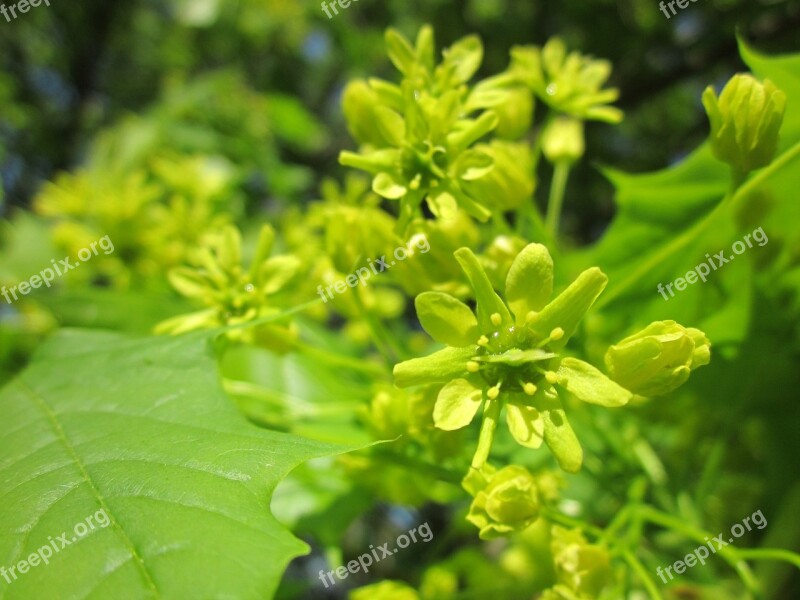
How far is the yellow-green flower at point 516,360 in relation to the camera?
854 millimetres

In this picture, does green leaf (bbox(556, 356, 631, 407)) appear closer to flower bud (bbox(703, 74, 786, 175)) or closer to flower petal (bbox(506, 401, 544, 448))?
flower petal (bbox(506, 401, 544, 448))

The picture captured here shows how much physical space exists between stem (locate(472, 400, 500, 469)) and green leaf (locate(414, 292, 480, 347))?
0.09 meters

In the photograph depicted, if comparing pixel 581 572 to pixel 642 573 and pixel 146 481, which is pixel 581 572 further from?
pixel 146 481

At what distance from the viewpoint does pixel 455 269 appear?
1081 mm

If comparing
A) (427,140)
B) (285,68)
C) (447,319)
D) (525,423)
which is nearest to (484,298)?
(447,319)

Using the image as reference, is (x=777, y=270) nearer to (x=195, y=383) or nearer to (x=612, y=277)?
(x=612, y=277)

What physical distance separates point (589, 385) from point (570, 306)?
0.10 meters

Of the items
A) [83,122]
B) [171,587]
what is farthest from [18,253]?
[83,122]

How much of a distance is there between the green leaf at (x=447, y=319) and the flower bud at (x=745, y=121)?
0.45 meters

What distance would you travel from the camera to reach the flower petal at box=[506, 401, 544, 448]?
854 millimetres

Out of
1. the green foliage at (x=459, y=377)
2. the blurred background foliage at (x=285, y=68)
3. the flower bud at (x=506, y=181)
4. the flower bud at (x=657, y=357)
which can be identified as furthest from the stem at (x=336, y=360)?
the blurred background foliage at (x=285, y=68)

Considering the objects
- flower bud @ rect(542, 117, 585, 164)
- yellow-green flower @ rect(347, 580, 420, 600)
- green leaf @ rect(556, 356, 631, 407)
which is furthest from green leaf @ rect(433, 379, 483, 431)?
flower bud @ rect(542, 117, 585, 164)

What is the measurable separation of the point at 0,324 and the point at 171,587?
1.35 m

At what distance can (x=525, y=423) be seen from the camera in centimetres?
88
